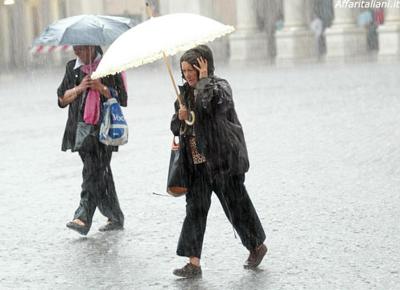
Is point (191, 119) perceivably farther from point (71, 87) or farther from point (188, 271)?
point (71, 87)

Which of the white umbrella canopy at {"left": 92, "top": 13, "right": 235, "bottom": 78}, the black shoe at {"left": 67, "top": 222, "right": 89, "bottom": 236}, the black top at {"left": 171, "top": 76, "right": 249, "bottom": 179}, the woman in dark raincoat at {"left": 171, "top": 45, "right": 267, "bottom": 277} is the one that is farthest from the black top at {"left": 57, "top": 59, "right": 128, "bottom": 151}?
the black top at {"left": 171, "top": 76, "right": 249, "bottom": 179}

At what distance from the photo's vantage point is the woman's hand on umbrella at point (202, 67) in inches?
293

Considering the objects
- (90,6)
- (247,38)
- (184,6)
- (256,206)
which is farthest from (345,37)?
(256,206)

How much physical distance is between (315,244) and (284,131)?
8.03 metres

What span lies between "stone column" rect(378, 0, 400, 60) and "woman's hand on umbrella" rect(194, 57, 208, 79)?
29.1 m

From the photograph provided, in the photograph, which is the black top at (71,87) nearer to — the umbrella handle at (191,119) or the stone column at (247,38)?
the umbrella handle at (191,119)

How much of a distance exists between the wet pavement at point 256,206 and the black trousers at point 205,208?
0.77 feet

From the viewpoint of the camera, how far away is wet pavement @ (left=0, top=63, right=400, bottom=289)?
7.74m

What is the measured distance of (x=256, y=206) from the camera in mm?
10336

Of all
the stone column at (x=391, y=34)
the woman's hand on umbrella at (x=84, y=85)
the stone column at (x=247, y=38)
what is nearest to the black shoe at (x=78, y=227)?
the woman's hand on umbrella at (x=84, y=85)

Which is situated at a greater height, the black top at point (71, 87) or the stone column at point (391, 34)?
the black top at point (71, 87)

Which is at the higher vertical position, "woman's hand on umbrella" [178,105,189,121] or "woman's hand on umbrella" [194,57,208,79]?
"woman's hand on umbrella" [194,57,208,79]

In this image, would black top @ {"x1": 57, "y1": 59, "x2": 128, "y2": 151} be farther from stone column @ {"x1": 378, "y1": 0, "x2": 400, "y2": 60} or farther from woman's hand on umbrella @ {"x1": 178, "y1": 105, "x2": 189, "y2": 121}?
stone column @ {"x1": 378, "y1": 0, "x2": 400, "y2": 60}

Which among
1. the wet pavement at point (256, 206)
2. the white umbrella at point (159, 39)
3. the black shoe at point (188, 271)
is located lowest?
the wet pavement at point (256, 206)
